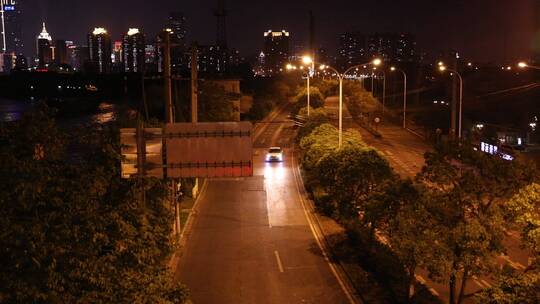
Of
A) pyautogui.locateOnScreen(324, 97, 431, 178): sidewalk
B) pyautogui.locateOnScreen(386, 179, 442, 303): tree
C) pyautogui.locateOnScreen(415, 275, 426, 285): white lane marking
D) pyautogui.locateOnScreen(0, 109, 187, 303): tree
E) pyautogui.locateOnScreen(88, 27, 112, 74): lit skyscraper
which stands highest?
pyautogui.locateOnScreen(88, 27, 112, 74): lit skyscraper

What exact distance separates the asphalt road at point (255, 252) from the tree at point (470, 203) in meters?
4.72

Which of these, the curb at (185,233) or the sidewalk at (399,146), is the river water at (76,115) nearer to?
the sidewalk at (399,146)

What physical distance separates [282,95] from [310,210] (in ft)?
230

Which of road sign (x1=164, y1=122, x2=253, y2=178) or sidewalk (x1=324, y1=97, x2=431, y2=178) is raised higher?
road sign (x1=164, y1=122, x2=253, y2=178)

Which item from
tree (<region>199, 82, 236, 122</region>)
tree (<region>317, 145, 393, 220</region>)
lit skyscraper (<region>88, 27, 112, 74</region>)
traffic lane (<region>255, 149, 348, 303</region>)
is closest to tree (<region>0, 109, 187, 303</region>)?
traffic lane (<region>255, 149, 348, 303</region>)

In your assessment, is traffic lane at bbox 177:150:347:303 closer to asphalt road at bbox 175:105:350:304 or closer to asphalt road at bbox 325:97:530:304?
asphalt road at bbox 175:105:350:304

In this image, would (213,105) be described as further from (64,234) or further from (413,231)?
(64,234)

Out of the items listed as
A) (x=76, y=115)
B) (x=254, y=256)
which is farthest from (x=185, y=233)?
(x=76, y=115)

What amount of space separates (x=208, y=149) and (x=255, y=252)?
10450mm

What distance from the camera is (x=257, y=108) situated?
227ft

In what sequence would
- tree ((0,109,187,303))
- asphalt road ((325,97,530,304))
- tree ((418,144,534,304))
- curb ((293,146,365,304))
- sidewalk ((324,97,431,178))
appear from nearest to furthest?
tree ((0,109,187,303)), tree ((418,144,534,304)), curb ((293,146,365,304)), asphalt road ((325,97,530,304)), sidewalk ((324,97,431,178))

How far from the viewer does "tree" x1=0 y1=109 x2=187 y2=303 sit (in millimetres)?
7695

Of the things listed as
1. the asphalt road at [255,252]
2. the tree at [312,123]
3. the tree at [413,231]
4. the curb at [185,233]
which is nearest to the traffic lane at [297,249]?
the asphalt road at [255,252]

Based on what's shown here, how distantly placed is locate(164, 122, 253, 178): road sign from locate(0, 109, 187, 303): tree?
3.85 feet
